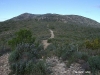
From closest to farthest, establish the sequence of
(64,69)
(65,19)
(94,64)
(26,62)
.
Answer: (94,64)
(64,69)
(26,62)
(65,19)

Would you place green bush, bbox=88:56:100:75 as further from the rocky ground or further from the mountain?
the mountain

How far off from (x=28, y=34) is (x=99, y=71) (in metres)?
9.24

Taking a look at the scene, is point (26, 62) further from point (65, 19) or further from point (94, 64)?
point (65, 19)

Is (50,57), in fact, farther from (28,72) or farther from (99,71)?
(99,71)

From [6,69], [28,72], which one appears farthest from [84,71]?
[6,69]

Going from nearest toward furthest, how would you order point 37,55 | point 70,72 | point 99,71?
point 99,71 → point 70,72 → point 37,55

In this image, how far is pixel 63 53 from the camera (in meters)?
9.88

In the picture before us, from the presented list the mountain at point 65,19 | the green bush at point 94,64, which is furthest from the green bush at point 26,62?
the mountain at point 65,19

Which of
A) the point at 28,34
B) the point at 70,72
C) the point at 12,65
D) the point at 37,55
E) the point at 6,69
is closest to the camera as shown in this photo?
the point at 70,72

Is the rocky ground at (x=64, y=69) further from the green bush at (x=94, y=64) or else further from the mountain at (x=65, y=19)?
the mountain at (x=65, y=19)

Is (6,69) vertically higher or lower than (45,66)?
lower

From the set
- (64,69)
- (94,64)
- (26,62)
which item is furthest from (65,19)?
(94,64)

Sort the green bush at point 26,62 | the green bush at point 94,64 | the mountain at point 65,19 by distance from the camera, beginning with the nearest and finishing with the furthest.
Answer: the green bush at point 94,64 → the green bush at point 26,62 → the mountain at point 65,19

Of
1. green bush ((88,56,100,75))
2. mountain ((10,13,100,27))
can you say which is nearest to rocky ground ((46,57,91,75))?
green bush ((88,56,100,75))
